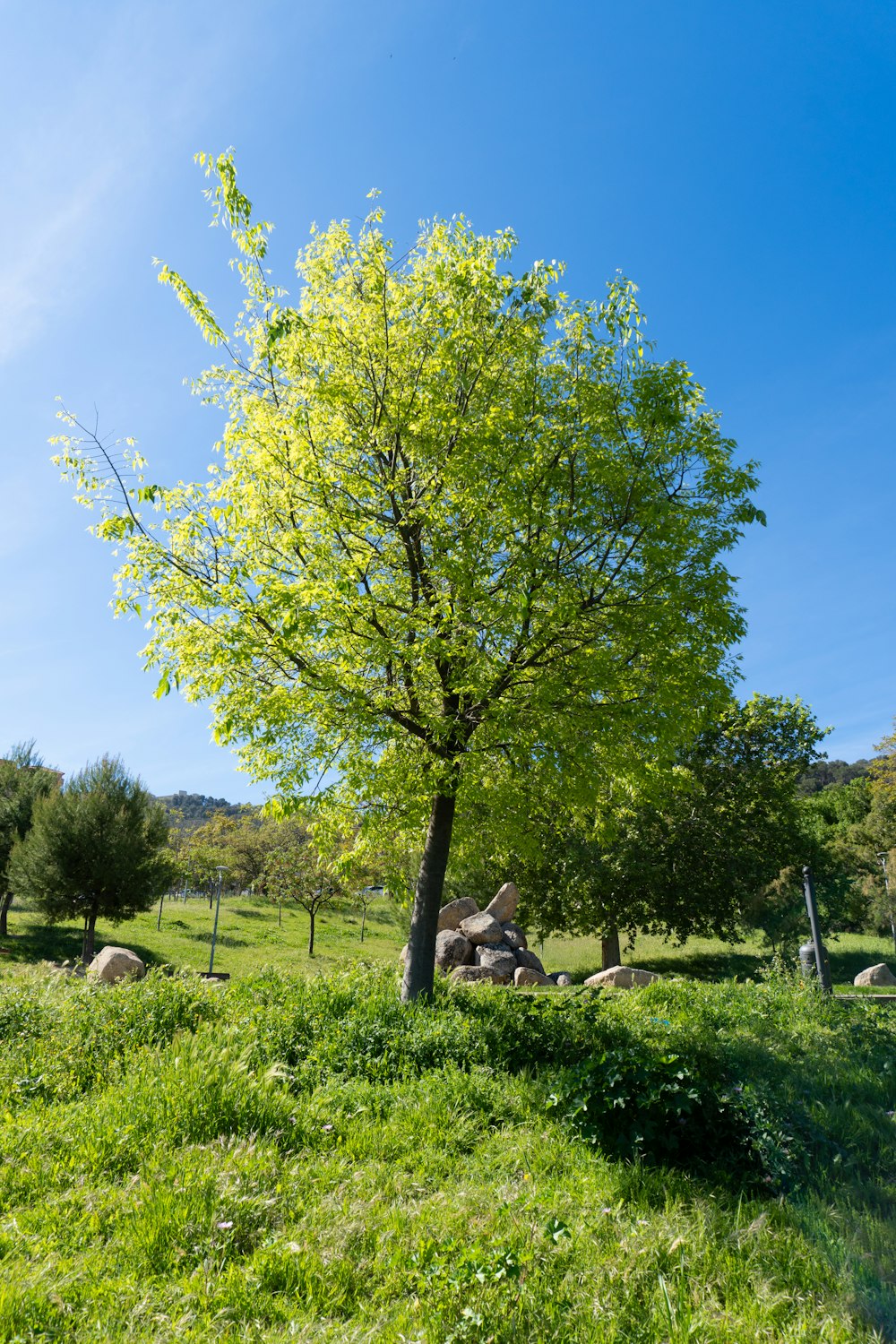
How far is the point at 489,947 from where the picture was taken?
19.0 metres

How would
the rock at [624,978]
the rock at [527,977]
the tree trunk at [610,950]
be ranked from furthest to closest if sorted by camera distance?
the tree trunk at [610,950], the rock at [527,977], the rock at [624,978]

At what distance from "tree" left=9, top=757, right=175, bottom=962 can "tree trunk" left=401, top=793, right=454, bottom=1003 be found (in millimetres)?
18753

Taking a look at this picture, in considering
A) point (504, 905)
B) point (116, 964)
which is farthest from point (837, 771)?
point (116, 964)

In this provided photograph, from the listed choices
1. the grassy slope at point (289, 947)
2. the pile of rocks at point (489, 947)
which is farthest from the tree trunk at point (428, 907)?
the grassy slope at point (289, 947)

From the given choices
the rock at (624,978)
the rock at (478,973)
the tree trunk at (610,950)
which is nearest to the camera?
the rock at (624,978)

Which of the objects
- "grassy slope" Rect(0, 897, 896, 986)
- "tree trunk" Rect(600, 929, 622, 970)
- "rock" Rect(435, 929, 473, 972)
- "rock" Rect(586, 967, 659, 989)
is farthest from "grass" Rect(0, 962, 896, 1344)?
"tree trunk" Rect(600, 929, 622, 970)

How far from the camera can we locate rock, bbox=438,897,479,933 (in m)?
20.5

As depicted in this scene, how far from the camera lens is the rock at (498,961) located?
18.0m

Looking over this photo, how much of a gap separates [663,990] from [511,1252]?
25.5 ft

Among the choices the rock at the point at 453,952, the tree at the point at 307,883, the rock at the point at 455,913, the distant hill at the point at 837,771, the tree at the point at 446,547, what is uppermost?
the distant hill at the point at 837,771

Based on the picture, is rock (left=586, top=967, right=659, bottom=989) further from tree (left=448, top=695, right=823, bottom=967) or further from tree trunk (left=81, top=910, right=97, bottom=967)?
tree trunk (left=81, top=910, right=97, bottom=967)

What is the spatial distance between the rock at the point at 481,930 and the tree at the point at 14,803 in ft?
56.7

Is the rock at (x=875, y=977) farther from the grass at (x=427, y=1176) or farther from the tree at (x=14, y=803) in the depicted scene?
the tree at (x=14, y=803)

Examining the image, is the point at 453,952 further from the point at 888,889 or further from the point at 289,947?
the point at 888,889
